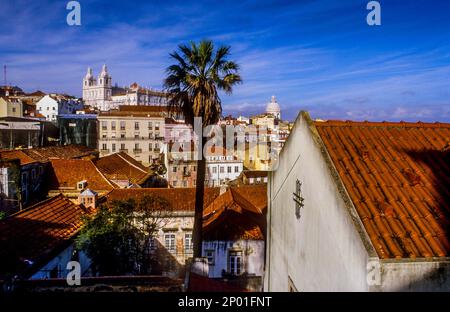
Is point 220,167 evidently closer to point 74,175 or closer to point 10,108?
point 74,175

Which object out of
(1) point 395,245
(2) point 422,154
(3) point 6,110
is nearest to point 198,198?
(2) point 422,154

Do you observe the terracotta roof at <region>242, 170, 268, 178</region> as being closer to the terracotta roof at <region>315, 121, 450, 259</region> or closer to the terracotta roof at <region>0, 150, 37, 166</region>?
the terracotta roof at <region>0, 150, 37, 166</region>

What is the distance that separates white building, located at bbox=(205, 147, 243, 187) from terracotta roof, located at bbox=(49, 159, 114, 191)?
26.6m

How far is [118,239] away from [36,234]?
371 centimetres

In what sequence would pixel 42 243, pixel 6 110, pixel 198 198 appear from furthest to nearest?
1. pixel 6 110
2. pixel 198 198
3. pixel 42 243

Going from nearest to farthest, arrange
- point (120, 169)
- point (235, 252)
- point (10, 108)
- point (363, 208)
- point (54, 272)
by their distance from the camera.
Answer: point (363, 208) < point (54, 272) < point (235, 252) < point (120, 169) < point (10, 108)

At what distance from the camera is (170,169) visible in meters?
56.9

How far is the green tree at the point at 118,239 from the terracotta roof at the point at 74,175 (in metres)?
15.9

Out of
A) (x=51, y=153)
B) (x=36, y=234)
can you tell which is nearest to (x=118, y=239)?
(x=36, y=234)

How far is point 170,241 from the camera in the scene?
79.6ft

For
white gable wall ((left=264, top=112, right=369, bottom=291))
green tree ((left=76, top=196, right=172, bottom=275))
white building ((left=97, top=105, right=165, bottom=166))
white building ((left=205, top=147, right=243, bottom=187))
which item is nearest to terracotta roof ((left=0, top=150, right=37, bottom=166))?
green tree ((left=76, top=196, right=172, bottom=275))

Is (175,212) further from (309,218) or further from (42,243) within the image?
(309,218)

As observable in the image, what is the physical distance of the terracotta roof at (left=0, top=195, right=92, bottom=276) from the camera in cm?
1359
